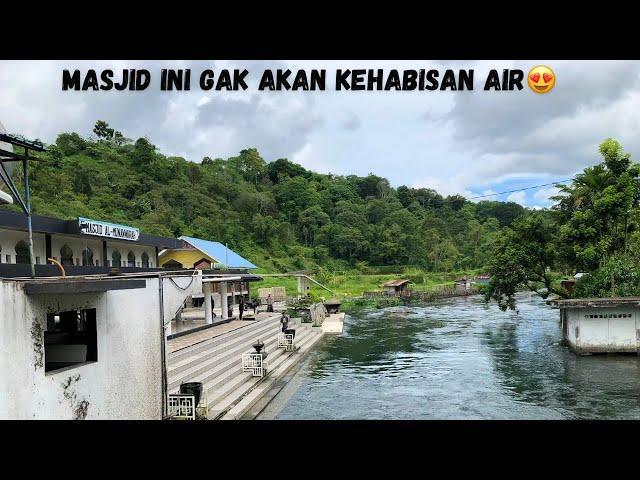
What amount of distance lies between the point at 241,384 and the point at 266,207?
152 ft

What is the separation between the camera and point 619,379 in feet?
47.4

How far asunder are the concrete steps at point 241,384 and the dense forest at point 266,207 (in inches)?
646

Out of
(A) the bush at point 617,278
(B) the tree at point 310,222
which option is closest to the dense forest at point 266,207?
(B) the tree at point 310,222

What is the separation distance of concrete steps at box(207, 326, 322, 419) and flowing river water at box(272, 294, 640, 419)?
2.23 feet

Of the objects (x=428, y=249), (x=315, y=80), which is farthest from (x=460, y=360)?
(x=428, y=249)

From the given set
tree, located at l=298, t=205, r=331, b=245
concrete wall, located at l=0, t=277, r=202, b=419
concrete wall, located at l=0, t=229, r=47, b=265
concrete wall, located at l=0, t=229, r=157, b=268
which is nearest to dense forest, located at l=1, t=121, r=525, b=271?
tree, located at l=298, t=205, r=331, b=245

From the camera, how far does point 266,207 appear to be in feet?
193

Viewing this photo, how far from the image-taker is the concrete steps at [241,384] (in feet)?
35.8

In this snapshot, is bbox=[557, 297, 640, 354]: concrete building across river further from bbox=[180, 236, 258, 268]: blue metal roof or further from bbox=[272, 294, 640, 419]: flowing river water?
bbox=[180, 236, 258, 268]: blue metal roof

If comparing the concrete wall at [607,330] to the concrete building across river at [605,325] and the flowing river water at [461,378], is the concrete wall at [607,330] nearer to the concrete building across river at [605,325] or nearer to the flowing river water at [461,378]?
the concrete building across river at [605,325]

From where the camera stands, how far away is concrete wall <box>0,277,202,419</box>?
604cm

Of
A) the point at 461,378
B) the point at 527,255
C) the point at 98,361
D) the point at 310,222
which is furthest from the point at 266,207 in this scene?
the point at 98,361
